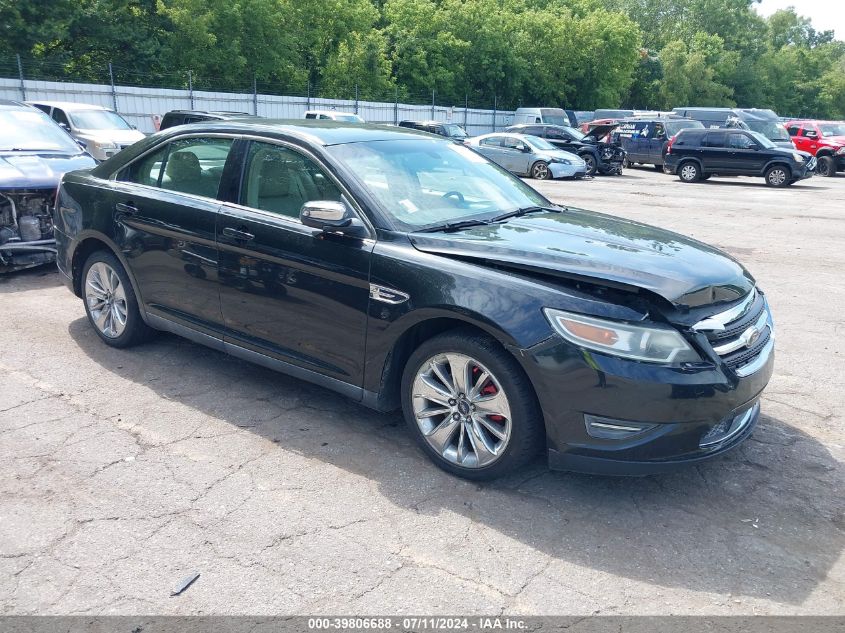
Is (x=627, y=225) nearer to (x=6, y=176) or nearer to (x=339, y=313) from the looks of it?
(x=339, y=313)

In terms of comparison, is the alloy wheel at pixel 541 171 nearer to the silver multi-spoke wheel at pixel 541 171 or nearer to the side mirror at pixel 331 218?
the silver multi-spoke wheel at pixel 541 171

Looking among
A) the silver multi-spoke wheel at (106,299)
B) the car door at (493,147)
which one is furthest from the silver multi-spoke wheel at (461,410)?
the car door at (493,147)

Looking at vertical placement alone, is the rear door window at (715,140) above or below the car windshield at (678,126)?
below

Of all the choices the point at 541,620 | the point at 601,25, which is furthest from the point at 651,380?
the point at 601,25

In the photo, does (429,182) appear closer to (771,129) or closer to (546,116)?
(771,129)

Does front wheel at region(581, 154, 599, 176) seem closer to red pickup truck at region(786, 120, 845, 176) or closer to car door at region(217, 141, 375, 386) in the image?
red pickup truck at region(786, 120, 845, 176)

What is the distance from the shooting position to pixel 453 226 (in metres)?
4.12

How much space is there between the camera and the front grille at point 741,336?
342 cm

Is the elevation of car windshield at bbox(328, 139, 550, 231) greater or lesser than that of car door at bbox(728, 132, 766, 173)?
greater

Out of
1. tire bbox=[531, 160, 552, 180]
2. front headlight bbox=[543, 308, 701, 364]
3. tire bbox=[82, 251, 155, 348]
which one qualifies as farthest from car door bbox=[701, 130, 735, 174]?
front headlight bbox=[543, 308, 701, 364]

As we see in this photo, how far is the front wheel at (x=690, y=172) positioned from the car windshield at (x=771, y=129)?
519 cm

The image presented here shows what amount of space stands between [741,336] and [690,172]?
2149cm

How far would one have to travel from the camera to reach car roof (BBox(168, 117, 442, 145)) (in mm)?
4480

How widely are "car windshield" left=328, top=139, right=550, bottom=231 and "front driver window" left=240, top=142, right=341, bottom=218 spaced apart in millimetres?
184
